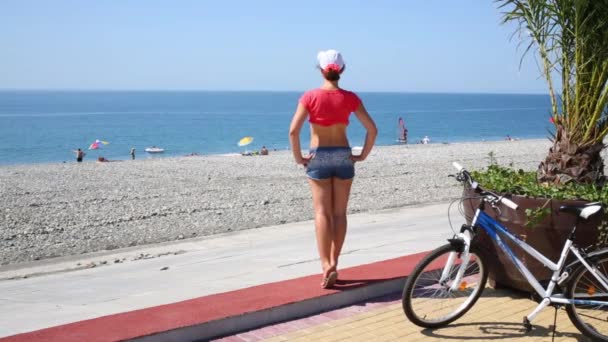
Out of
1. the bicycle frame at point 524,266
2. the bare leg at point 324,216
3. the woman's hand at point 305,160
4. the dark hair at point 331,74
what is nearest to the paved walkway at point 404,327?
the bicycle frame at point 524,266

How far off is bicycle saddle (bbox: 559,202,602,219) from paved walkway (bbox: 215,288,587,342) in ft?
2.45

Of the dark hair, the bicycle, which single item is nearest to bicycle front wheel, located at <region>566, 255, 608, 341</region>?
the bicycle

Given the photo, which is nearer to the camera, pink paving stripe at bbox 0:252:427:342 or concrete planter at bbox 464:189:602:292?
pink paving stripe at bbox 0:252:427:342

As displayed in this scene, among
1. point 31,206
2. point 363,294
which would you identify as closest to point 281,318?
point 363,294

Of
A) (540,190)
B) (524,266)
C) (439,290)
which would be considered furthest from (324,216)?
(540,190)

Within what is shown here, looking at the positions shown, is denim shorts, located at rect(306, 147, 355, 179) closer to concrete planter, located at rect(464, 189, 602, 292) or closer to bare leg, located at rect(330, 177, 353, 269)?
bare leg, located at rect(330, 177, 353, 269)

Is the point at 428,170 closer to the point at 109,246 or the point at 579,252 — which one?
the point at 109,246

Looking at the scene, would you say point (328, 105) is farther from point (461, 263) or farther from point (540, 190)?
point (540, 190)

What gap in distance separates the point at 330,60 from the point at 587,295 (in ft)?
7.22

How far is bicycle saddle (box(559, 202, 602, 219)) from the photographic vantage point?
385 cm

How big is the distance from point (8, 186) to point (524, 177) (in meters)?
20.3

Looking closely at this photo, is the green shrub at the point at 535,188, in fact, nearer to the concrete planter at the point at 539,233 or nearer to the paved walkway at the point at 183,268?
the concrete planter at the point at 539,233

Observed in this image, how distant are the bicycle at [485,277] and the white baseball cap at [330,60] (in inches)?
43.1

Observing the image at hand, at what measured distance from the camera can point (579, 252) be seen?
390cm
